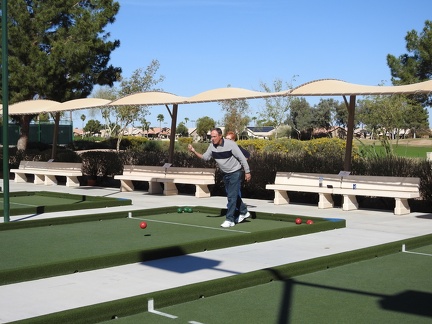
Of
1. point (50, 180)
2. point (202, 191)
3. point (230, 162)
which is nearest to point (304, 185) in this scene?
point (202, 191)

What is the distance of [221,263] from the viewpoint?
8438mm

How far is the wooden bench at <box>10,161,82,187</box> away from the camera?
21.2m

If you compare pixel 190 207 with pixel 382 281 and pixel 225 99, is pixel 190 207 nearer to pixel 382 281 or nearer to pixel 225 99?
pixel 225 99

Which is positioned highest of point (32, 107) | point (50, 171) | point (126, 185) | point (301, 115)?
point (301, 115)

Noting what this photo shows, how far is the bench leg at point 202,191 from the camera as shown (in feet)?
57.7

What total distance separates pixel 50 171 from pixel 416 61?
23298 mm

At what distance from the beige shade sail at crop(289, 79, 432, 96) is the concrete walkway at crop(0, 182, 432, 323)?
2.55m

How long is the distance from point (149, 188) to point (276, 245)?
30.6 feet

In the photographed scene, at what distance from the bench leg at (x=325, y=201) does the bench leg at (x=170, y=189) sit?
4.96 metres

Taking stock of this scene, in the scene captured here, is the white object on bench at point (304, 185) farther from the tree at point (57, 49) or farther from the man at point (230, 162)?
the tree at point (57, 49)

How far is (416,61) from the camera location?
123 feet

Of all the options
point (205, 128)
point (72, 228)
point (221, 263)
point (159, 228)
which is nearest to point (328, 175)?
point (159, 228)

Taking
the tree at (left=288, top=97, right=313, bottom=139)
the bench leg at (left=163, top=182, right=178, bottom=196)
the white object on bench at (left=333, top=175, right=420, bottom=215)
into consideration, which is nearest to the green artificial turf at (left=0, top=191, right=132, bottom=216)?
the bench leg at (left=163, top=182, right=178, bottom=196)

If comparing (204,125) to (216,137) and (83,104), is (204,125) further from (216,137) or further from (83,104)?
(216,137)
